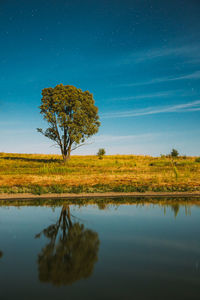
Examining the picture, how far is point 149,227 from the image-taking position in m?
7.09

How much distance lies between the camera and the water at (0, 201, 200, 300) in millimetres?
3775

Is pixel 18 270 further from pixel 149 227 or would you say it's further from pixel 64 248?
pixel 149 227

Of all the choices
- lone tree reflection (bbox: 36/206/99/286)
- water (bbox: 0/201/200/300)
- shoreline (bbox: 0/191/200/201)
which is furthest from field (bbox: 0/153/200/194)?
lone tree reflection (bbox: 36/206/99/286)

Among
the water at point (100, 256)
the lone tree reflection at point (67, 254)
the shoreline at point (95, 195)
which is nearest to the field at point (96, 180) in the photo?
the shoreline at point (95, 195)

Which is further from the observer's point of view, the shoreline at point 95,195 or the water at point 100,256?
the shoreline at point 95,195

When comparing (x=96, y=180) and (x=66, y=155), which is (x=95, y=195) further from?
(x=66, y=155)

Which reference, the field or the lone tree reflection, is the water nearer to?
the lone tree reflection

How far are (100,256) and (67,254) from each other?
2.26ft

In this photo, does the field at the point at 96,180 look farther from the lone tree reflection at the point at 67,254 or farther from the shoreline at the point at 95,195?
the lone tree reflection at the point at 67,254

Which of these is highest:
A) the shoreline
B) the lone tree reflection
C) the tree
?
the tree

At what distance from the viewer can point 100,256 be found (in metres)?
4.98

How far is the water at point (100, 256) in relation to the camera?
3775mm

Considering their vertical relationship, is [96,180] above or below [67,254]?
above

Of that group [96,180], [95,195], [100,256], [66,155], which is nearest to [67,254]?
[100,256]
